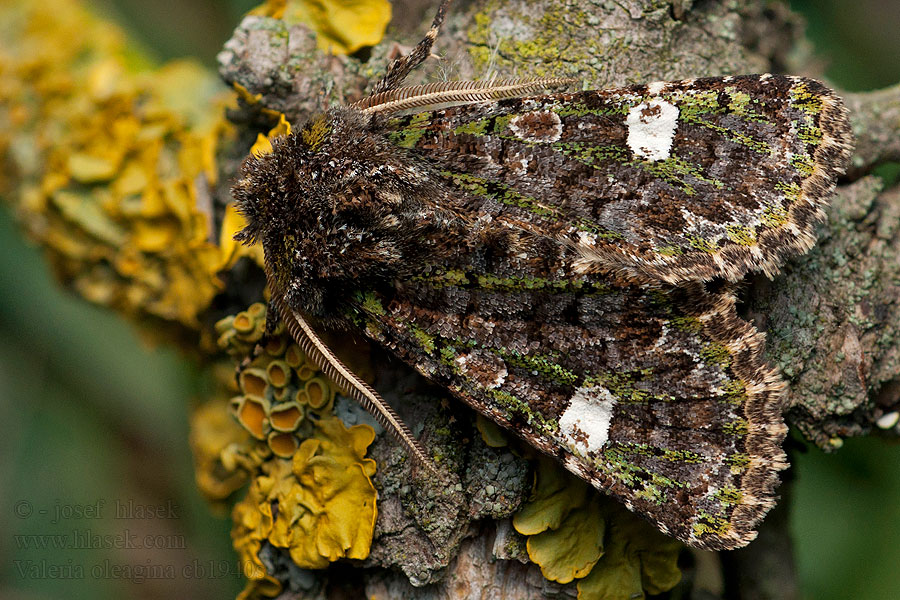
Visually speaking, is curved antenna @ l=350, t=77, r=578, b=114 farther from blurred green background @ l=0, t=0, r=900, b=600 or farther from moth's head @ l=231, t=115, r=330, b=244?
blurred green background @ l=0, t=0, r=900, b=600

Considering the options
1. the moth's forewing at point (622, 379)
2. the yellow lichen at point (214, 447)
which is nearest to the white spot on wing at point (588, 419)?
the moth's forewing at point (622, 379)

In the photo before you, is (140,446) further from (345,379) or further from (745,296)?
(745,296)

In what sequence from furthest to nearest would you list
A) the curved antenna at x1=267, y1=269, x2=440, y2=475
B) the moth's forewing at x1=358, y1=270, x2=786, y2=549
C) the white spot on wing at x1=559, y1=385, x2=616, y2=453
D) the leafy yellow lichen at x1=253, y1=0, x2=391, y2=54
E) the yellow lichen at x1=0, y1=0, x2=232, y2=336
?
the yellow lichen at x1=0, y1=0, x2=232, y2=336 < the leafy yellow lichen at x1=253, y1=0, x2=391, y2=54 < the curved antenna at x1=267, y1=269, x2=440, y2=475 < the white spot on wing at x1=559, y1=385, x2=616, y2=453 < the moth's forewing at x1=358, y1=270, x2=786, y2=549

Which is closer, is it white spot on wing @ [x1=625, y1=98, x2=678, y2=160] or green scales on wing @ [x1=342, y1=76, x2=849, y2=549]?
green scales on wing @ [x1=342, y1=76, x2=849, y2=549]

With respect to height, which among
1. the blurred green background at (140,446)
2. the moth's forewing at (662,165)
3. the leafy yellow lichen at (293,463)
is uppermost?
the moth's forewing at (662,165)

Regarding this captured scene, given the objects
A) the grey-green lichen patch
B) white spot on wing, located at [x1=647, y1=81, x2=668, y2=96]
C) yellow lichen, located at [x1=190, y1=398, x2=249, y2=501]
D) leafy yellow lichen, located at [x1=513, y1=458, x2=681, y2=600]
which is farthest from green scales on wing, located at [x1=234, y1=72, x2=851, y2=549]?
yellow lichen, located at [x1=190, y1=398, x2=249, y2=501]

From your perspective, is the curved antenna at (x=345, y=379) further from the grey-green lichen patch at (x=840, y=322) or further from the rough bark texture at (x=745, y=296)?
the grey-green lichen patch at (x=840, y=322)

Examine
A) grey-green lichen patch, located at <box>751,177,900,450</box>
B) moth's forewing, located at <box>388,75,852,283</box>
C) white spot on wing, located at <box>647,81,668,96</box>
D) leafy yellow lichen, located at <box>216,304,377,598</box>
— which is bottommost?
leafy yellow lichen, located at <box>216,304,377,598</box>
